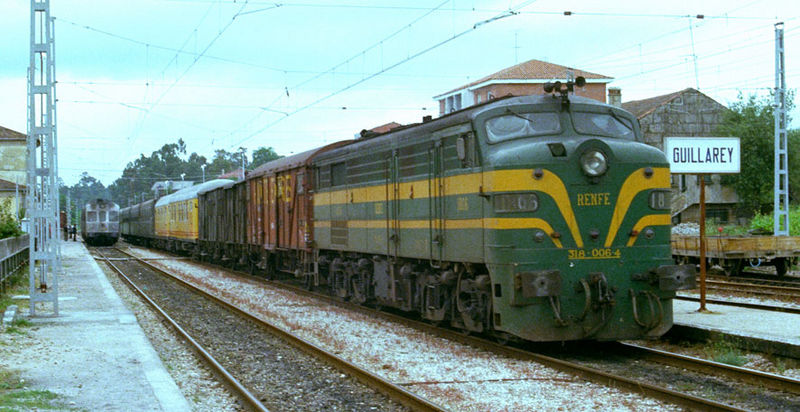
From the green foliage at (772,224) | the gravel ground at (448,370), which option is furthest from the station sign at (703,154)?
the green foliage at (772,224)

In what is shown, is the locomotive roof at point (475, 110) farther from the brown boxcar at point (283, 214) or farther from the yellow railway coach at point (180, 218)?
the yellow railway coach at point (180, 218)

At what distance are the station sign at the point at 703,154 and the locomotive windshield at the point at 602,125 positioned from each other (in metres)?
2.50

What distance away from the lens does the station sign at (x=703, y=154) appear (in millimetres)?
14633

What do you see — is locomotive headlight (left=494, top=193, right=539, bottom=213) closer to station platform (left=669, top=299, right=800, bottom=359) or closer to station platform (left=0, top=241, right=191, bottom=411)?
station platform (left=669, top=299, right=800, bottom=359)

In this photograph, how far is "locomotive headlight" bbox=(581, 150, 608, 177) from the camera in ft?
36.9

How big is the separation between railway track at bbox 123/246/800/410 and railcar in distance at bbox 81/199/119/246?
180ft

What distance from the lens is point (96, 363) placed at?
36.7 feet

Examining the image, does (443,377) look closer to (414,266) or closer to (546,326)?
(546,326)

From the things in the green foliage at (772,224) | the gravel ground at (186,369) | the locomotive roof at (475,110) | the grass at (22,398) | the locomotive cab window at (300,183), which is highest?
the locomotive roof at (475,110)

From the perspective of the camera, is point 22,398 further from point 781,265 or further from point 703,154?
point 781,265

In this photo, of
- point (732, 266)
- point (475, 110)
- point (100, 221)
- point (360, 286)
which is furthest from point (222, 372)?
point (100, 221)

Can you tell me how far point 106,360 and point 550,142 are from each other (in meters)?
6.70

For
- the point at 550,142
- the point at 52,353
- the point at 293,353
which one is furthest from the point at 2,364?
the point at 550,142

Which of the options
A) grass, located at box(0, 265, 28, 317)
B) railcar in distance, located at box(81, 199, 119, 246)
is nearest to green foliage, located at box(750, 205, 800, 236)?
grass, located at box(0, 265, 28, 317)
